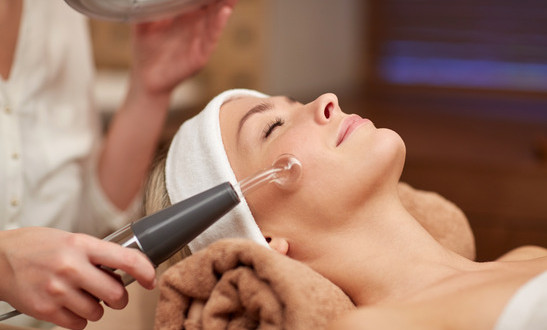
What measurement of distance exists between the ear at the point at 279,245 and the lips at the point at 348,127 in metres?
0.17

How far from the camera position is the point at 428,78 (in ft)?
12.1

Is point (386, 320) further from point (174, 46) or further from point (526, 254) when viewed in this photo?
point (174, 46)

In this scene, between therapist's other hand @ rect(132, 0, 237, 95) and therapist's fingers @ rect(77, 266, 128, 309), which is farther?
therapist's other hand @ rect(132, 0, 237, 95)

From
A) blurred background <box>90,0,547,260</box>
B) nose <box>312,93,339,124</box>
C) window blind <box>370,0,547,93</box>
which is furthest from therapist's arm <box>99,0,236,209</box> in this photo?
window blind <box>370,0,547,93</box>

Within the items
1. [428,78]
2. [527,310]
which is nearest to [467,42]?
[428,78]

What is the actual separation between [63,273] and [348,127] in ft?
1.60

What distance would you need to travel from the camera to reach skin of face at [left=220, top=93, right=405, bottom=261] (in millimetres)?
1004

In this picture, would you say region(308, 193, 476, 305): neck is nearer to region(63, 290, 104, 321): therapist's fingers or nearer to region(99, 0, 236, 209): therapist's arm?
region(63, 290, 104, 321): therapist's fingers

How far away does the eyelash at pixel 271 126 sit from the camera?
1.10 m

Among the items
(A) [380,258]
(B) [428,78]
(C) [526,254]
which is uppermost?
(A) [380,258]

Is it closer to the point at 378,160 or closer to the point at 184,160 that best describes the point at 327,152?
the point at 378,160

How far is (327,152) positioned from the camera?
1021 millimetres

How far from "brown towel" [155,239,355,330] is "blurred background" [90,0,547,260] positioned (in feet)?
4.93

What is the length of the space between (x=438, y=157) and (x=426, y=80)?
1127 millimetres
